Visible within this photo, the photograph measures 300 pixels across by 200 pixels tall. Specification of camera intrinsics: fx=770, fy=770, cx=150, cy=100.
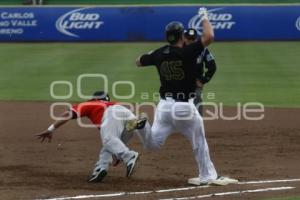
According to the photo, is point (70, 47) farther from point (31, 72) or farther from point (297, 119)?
point (297, 119)

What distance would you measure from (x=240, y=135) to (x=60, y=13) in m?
18.9

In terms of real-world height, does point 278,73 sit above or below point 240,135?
above

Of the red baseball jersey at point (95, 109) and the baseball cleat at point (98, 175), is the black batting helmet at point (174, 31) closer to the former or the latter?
the red baseball jersey at point (95, 109)

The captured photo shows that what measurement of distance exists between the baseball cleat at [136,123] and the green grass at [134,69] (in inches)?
296

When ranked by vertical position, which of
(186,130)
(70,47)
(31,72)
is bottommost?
(186,130)

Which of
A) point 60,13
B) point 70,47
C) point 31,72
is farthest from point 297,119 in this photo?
point 60,13

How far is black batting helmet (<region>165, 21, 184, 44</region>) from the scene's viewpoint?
8.71 metres

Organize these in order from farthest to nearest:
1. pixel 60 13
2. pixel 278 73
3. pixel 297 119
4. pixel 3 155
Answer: pixel 60 13 → pixel 278 73 → pixel 297 119 → pixel 3 155

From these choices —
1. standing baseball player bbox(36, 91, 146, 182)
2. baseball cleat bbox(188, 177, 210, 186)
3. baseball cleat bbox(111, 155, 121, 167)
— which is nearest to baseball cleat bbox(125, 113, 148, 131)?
standing baseball player bbox(36, 91, 146, 182)

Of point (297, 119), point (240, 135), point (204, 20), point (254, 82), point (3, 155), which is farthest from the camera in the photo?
point (254, 82)

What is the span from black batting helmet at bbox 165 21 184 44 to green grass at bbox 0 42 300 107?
7854 millimetres

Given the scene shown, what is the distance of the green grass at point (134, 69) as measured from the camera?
1814 cm

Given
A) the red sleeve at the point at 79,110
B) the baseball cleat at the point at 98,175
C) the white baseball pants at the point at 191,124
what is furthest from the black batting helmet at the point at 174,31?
the baseball cleat at the point at 98,175

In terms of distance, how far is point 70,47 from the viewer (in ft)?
94.0
